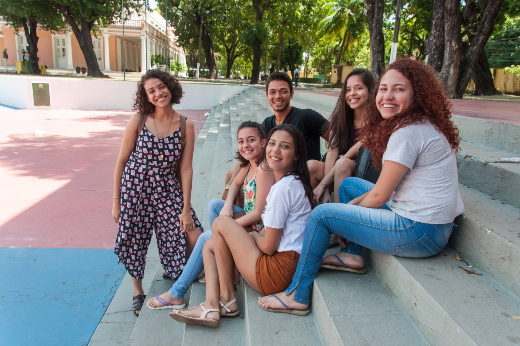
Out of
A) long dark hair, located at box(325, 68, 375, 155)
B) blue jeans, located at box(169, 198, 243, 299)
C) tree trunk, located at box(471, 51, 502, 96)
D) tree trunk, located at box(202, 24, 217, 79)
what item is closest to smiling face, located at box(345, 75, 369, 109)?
long dark hair, located at box(325, 68, 375, 155)

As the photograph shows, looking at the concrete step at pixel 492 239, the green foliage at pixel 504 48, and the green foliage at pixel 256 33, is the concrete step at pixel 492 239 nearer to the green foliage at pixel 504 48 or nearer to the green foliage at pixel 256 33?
the green foliage at pixel 256 33

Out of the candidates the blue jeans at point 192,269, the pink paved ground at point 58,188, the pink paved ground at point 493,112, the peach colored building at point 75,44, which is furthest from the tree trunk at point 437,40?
the peach colored building at point 75,44

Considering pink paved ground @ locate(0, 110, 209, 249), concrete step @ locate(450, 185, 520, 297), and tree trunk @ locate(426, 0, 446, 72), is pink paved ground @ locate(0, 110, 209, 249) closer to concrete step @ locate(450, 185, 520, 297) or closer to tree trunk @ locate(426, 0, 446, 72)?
concrete step @ locate(450, 185, 520, 297)

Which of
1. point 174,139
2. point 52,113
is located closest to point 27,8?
point 52,113

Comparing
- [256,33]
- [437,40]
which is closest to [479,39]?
[437,40]

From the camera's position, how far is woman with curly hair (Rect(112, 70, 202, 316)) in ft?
8.56

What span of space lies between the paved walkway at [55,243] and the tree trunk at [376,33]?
972cm

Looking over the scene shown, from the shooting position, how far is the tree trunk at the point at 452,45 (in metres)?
8.54

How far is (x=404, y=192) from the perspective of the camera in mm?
1846

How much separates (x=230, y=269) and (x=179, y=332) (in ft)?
1.86

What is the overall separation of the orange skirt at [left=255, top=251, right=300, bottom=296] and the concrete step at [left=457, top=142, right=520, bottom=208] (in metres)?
1.39

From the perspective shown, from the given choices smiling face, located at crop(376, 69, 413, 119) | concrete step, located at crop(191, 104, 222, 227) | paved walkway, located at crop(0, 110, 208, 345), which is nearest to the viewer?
smiling face, located at crop(376, 69, 413, 119)

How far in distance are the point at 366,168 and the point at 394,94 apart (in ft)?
2.76

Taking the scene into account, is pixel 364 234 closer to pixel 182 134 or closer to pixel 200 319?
pixel 200 319
